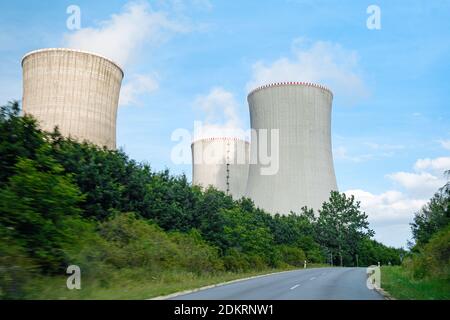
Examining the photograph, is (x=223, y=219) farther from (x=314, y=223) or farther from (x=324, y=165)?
(x=314, y=223)

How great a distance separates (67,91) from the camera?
26453 millimetres

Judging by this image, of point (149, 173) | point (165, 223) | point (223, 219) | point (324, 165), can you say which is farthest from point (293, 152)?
point (165, 223)

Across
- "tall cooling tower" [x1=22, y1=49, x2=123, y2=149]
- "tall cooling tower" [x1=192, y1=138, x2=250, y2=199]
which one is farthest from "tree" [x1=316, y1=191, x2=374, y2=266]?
"tall cooling tower" [x1=22, y1=49, x2=123, y2=149]

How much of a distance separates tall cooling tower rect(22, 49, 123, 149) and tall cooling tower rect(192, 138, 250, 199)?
2228cm

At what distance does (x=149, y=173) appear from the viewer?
87.3 ft

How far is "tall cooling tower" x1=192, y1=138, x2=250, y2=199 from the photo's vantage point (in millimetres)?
49109

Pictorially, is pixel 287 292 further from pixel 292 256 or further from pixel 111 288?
pixel 292 256

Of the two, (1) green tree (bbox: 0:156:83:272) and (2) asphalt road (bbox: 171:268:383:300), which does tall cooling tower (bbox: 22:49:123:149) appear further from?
(2) asphalt road (bbox: 171:268:383:300)

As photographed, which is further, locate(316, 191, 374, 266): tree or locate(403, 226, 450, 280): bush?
locate(316, 191, 374, 266): tree

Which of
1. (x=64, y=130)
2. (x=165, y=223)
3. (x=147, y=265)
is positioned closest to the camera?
(x=147, y=265)

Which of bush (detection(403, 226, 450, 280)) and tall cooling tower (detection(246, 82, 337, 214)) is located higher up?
tall cooling tower (detection(246, 82, 337, 214))

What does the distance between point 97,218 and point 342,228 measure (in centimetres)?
4670

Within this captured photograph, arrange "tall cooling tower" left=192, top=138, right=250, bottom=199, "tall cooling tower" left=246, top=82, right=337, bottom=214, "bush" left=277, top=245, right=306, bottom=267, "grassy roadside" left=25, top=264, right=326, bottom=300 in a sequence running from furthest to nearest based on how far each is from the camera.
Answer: "tall cooling tower" left=192, top=138, right=250, bottom=199 < "bush" left=277, top=245, right=306, bottom=267 < "tall cooling tower" left=246, top=82, right=337, bottom=214 < "grassy roadside" left=25, top=264, right=326, bottom=300
